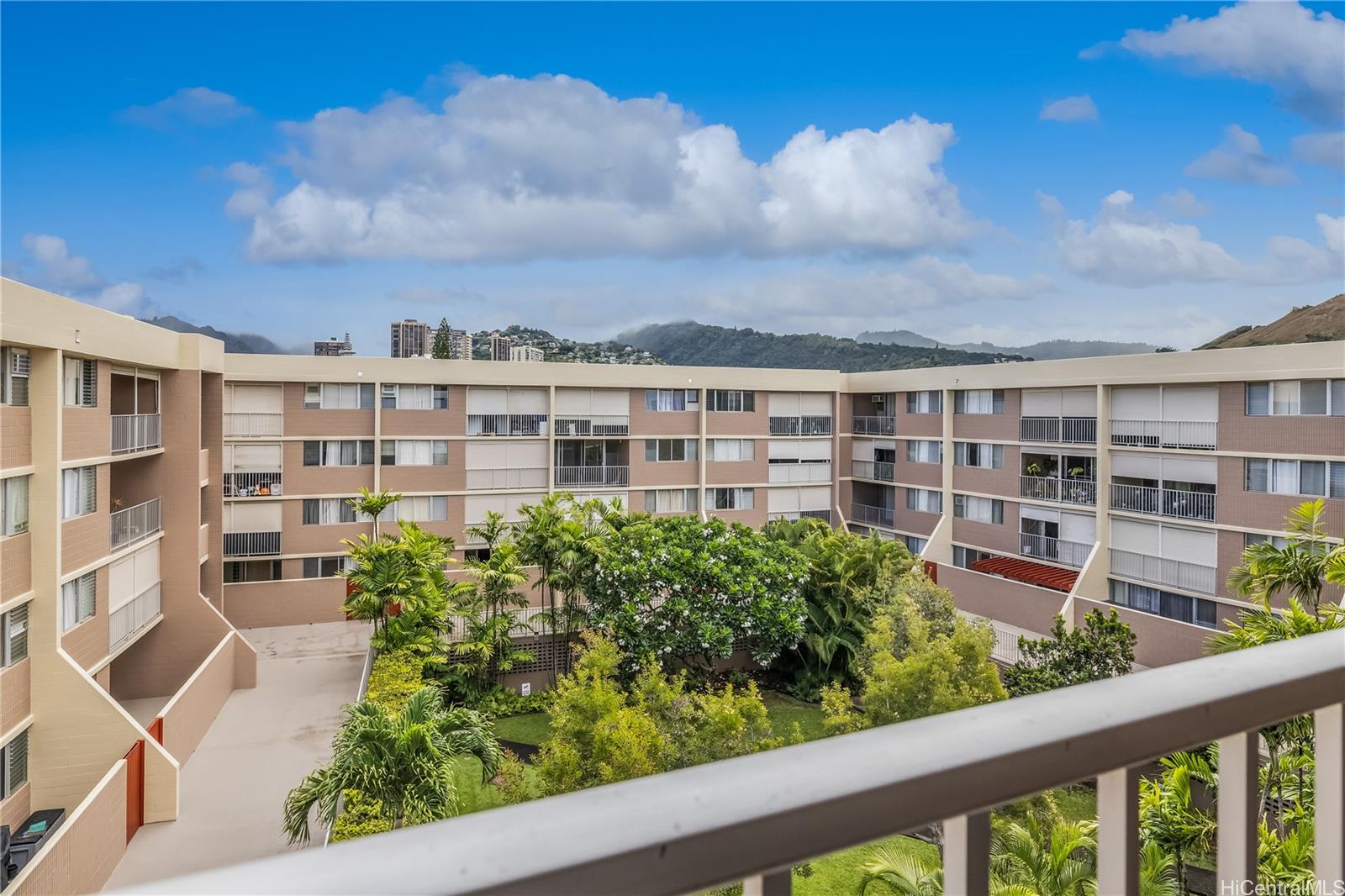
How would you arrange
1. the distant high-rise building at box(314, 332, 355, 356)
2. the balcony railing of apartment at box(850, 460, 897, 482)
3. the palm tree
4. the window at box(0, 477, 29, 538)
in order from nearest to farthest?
1. the palm tree
2. the window at box(0, 477, 29, 538)
3. the balcony railing of apartment at box(850, 460, 897, 482)
4. the distant high-rise building at box(314, 332, 355, 356)

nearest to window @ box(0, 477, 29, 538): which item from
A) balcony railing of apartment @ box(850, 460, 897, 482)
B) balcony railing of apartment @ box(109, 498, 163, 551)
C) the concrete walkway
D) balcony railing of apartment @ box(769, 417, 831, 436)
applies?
balcony railing of apartment @ box(109, 498, 163, 551)

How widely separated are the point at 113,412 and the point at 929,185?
4355 cm

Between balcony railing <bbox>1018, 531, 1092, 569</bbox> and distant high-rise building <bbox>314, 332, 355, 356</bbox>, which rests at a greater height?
distant high-rise building <bbox>314, 332, 355, 356</bbox>

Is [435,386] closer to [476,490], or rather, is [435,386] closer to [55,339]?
[476,490]

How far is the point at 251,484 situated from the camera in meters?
22.4

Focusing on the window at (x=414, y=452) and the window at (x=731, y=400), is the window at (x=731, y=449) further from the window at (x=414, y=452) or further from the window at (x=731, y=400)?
the window at (x=414, y=452)

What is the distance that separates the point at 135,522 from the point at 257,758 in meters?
4.96

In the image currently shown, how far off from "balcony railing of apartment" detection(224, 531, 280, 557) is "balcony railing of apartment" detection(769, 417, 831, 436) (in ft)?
49.2

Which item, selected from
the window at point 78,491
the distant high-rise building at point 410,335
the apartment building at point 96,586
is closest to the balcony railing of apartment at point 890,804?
the apartment building at point 96,586

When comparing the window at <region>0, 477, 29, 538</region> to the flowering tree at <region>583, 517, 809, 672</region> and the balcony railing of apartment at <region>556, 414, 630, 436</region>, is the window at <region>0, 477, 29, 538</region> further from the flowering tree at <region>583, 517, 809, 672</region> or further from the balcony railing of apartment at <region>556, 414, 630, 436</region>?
the balcony railing of apartment at <region>556, 414, 630, 436</region>

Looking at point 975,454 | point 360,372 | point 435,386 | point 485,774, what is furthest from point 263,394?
point 975,454

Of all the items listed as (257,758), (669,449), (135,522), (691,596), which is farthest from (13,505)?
(669,449)

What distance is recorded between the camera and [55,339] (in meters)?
11.3

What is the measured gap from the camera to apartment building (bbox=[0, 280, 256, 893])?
10.5 m
